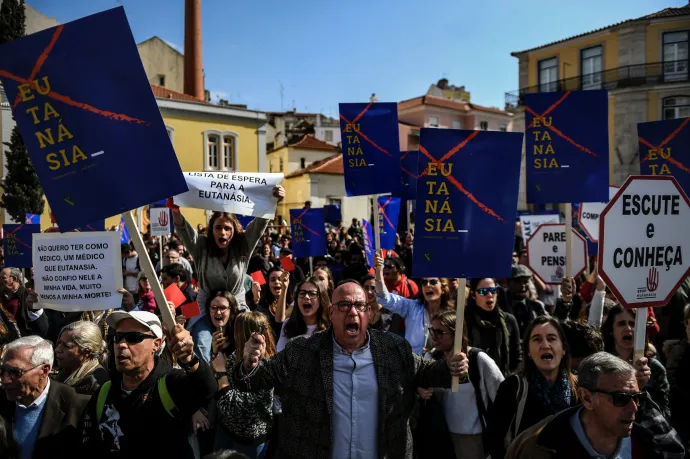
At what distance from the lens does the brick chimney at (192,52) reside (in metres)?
37.4

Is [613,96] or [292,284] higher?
[613,96]

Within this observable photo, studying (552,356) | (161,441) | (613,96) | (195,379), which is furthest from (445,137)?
(613,96)

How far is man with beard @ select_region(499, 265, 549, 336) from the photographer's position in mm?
6578

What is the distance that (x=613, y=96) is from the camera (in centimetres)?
3391

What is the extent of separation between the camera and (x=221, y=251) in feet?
18.1

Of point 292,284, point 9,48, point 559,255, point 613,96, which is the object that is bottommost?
point 292,284

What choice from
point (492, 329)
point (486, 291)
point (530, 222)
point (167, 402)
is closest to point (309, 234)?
point (530, 222)

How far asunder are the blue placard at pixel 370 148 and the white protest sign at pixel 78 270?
331 centimetres

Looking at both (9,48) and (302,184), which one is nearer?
(9,48)

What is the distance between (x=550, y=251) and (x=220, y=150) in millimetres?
29528

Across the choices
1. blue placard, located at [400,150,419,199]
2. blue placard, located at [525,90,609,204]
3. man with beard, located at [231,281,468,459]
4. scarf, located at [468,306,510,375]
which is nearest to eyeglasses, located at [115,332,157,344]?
man with beard, located at [231,281,468,459]

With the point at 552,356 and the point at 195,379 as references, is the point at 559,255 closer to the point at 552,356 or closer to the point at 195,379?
the point at 552,356

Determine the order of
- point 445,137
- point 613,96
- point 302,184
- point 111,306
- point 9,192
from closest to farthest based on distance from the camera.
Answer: point 445,137, point 111,306, point 9,192, point 613,96, point 302,184

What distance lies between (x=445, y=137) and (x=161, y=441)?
227 cm
